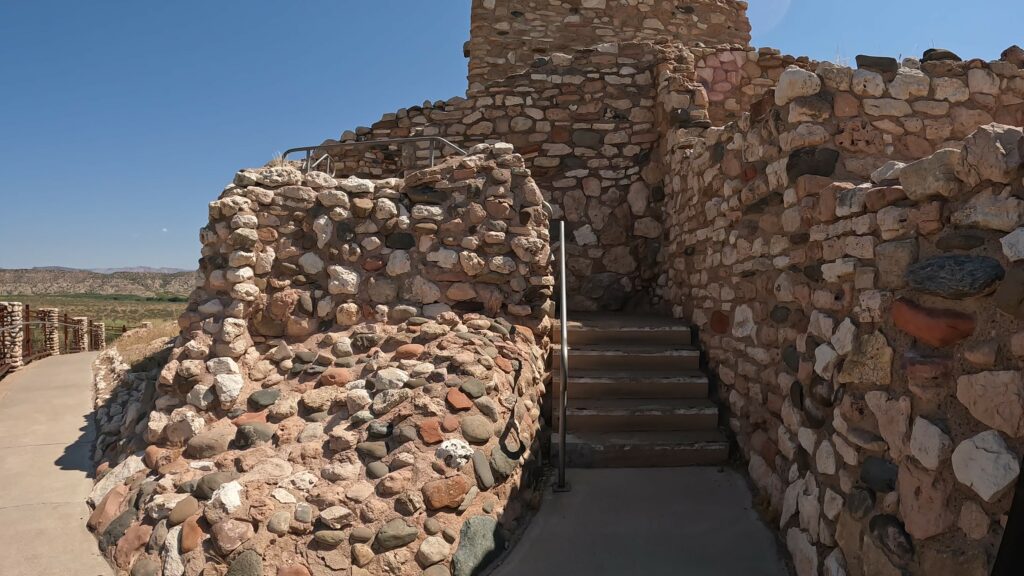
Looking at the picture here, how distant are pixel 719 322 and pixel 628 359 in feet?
2.51

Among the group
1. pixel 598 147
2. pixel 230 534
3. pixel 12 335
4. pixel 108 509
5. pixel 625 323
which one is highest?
pixel 598 147

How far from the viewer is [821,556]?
2.52 metres

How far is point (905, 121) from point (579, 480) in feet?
9.53

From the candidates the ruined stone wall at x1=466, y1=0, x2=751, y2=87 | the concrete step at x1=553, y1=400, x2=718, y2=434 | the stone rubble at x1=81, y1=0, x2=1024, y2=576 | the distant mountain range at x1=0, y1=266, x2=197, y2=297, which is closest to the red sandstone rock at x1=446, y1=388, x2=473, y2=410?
the stone rubble at x1=81, y1=0, x2=1024, y2=576

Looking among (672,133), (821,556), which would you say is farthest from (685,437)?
(672,133)

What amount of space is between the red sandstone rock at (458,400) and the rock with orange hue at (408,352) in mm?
475

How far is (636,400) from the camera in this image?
425 centimetres

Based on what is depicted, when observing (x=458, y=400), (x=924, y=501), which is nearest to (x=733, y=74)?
(x=458, y=400)

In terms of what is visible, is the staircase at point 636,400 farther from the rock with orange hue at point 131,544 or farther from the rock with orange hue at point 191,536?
the rock with orange hue at point 131,544

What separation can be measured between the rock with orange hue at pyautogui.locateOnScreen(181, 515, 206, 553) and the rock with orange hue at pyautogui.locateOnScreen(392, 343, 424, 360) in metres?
1.43

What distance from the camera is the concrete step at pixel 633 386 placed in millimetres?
4246

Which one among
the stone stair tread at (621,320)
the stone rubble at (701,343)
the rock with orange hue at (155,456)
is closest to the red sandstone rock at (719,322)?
the stone rubble at (701,343)

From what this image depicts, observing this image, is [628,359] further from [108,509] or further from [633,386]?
[108,509]

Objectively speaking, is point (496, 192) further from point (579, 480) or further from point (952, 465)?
point (952, 465)
